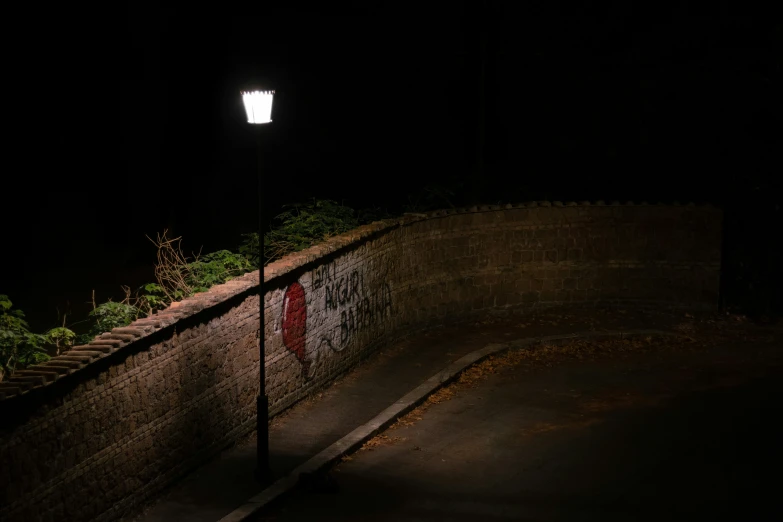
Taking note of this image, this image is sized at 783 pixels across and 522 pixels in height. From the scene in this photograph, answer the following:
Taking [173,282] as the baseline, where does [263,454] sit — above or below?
below

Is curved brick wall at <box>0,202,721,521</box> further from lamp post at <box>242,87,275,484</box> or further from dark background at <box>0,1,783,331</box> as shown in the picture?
dark background at <box>0,1,783,331</box>

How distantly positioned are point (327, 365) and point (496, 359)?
3.24 metres

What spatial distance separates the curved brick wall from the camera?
912 centimetres

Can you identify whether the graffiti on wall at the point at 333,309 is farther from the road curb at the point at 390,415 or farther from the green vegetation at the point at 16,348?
the green vegetation at the point at 16,348

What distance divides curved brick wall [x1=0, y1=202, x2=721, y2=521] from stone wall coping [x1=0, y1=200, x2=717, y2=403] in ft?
0.07

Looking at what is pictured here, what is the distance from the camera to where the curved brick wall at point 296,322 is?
912 cm

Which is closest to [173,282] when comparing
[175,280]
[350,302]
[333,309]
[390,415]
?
[175,280]

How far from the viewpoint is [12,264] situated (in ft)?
84.4

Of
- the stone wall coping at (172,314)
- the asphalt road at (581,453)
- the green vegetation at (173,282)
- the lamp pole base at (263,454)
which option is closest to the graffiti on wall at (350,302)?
the stone wall coping at (172,314)

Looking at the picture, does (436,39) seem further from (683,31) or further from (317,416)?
(317,416)

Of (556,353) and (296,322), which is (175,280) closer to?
(296,322)

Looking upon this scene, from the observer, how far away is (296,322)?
541 inches

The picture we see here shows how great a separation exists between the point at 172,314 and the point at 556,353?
8135 millimetres

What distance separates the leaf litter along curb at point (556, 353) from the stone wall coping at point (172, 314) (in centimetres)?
260
